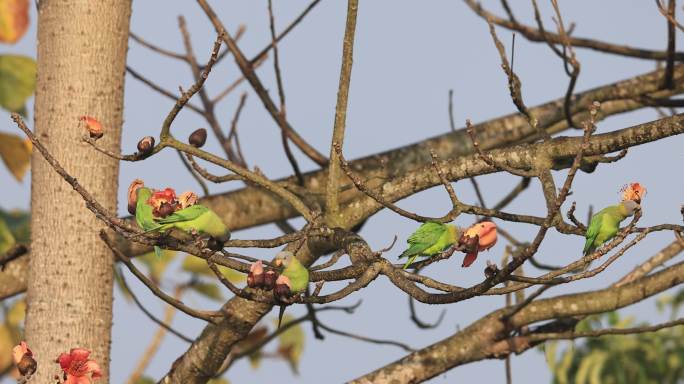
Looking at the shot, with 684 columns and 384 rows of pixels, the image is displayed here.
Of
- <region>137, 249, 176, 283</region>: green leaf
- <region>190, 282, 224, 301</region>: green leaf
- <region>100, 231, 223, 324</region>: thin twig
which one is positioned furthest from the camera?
<region>137, 249, 176, 283</region>: green leaf

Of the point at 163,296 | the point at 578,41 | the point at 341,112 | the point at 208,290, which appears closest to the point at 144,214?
the point at 163,296

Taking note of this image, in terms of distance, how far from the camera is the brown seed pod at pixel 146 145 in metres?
2.81

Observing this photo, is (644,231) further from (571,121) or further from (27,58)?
(27,58)

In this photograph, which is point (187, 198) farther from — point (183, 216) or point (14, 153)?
point (14, 153)

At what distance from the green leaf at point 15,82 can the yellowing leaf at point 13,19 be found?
0.40 feet

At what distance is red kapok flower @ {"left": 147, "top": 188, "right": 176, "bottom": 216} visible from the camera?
256 cm

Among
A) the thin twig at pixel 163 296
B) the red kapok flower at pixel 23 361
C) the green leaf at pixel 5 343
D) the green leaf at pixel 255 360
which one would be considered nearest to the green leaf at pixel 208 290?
the green leaf at pixel 255 360

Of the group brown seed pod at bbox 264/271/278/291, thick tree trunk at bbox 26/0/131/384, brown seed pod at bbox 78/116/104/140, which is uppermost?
thick tree trunk at bbox 26/0/131/384

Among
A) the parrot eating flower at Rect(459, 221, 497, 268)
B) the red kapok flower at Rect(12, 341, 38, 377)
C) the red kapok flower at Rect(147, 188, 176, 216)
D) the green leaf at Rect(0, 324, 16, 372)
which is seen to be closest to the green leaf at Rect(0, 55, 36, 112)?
the green leaf at Rect(0, 324, 16, 372)

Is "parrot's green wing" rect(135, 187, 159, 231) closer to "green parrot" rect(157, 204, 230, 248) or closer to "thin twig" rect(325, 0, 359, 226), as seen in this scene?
"green parrot" rect(157, 204, 230, 248)

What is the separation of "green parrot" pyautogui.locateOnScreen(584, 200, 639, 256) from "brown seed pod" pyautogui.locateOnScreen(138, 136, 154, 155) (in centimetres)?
134

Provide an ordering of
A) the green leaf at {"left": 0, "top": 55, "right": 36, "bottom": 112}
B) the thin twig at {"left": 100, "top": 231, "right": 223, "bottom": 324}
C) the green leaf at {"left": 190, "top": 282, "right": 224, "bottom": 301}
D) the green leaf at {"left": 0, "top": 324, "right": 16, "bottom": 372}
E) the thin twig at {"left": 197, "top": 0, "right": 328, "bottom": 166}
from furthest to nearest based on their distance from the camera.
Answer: the green leaf at {"left": 190, "top": 282, "right": 224, "bottom": 301} → the green leaf at {"left": 0, "top": 324, "right": 16, "bottom": 372} → the green leaf at {"left": 0, "top": 55, "right": 36, "bottom": 112} → the thin twig at {"left": 197, "top": 0, "right": 328, "bottom": 166} → the thin twig at {"left": 100, "top": 231, "right": 223, "bottom": 324}

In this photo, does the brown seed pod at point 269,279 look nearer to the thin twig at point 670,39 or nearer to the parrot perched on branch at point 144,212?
the parrot perched on branch at point 144,212

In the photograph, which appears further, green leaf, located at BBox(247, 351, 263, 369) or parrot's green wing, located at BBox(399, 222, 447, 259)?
green leaf, located at BBox(247, 351, 263, 369)
